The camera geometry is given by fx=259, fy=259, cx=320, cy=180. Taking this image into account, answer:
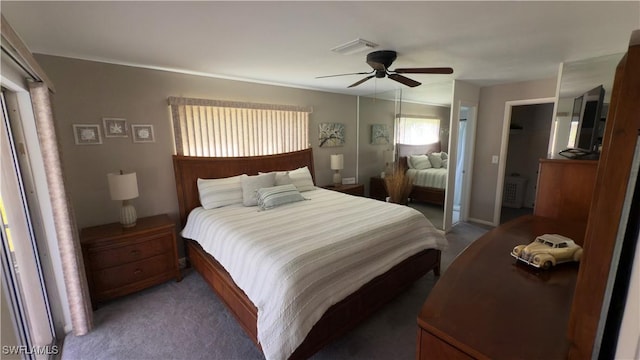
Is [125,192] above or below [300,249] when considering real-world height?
above

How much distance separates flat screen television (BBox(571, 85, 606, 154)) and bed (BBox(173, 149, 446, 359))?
56.7 inches

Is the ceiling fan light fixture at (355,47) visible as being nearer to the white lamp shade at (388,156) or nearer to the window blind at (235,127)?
the window blind at (235,127)

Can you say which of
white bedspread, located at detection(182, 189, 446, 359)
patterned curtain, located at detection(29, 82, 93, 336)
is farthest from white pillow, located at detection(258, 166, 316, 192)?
patterned curtain, located at detection(29, 82, 93, 336)

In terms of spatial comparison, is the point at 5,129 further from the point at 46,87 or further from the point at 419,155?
the point at 419,155

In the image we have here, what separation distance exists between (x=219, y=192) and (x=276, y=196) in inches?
27.4

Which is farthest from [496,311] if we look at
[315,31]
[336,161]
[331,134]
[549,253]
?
[331,134]

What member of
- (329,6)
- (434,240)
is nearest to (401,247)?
(434,240)

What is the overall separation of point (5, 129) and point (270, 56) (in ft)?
6.73

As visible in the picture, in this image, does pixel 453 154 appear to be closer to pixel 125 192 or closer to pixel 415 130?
pixel 415 130

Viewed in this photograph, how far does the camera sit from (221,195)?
124 inches

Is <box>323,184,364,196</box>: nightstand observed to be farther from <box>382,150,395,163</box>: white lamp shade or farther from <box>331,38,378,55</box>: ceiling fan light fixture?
<box>331,38,378,55</box>: ceiling fan light fixture

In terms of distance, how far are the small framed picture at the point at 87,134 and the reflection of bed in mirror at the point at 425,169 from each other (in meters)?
4.22

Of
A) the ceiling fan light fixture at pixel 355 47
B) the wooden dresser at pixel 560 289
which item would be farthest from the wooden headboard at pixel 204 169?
the wooden dresser at pixel 560 289

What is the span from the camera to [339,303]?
1931mm
